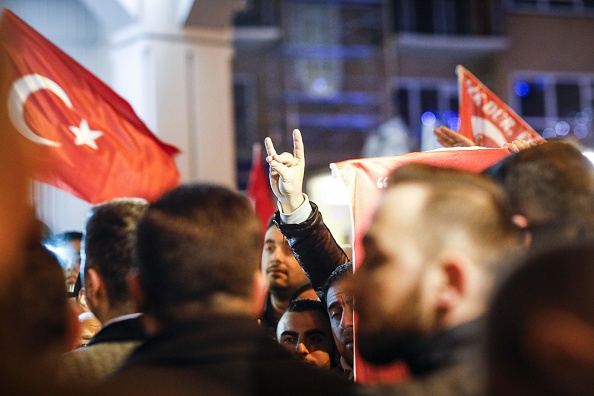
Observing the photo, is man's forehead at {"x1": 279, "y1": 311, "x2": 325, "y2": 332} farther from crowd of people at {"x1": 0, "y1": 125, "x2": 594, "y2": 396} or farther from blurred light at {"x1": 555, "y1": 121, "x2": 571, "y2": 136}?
blurred light at {"x1": 555, "y1": 121, "x2": 571, "y2": 136}

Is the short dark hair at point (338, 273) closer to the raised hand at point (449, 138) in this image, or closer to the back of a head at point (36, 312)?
the raised hand at point (449, 138)

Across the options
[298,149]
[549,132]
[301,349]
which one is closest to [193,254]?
[298,149]

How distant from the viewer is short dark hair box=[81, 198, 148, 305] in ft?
8.82

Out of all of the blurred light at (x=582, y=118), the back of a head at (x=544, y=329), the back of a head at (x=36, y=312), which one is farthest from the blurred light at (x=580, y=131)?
the back of a head at (x=544, y=329)

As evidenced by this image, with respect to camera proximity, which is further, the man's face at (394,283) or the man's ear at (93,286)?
the man's ear at (93,286)

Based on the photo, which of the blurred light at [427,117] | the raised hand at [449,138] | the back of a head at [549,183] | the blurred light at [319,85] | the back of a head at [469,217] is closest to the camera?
the back of a head at [469,217]

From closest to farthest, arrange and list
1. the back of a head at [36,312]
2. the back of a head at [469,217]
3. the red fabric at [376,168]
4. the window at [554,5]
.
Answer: the back of a head at [36,312] → the back of a head at [469,217] → the red fabric at [376,168] → the window at [554,5]

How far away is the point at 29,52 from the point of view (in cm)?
504

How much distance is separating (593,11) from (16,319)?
22.0 m

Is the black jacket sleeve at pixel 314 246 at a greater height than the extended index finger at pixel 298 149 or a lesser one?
lesser

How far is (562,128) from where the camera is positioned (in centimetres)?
2164

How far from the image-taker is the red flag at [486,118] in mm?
5281

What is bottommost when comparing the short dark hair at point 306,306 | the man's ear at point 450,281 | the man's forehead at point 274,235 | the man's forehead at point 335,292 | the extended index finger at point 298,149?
the short dark hair at point 306,306

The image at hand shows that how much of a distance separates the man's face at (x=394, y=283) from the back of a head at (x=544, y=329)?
0.46 metres
